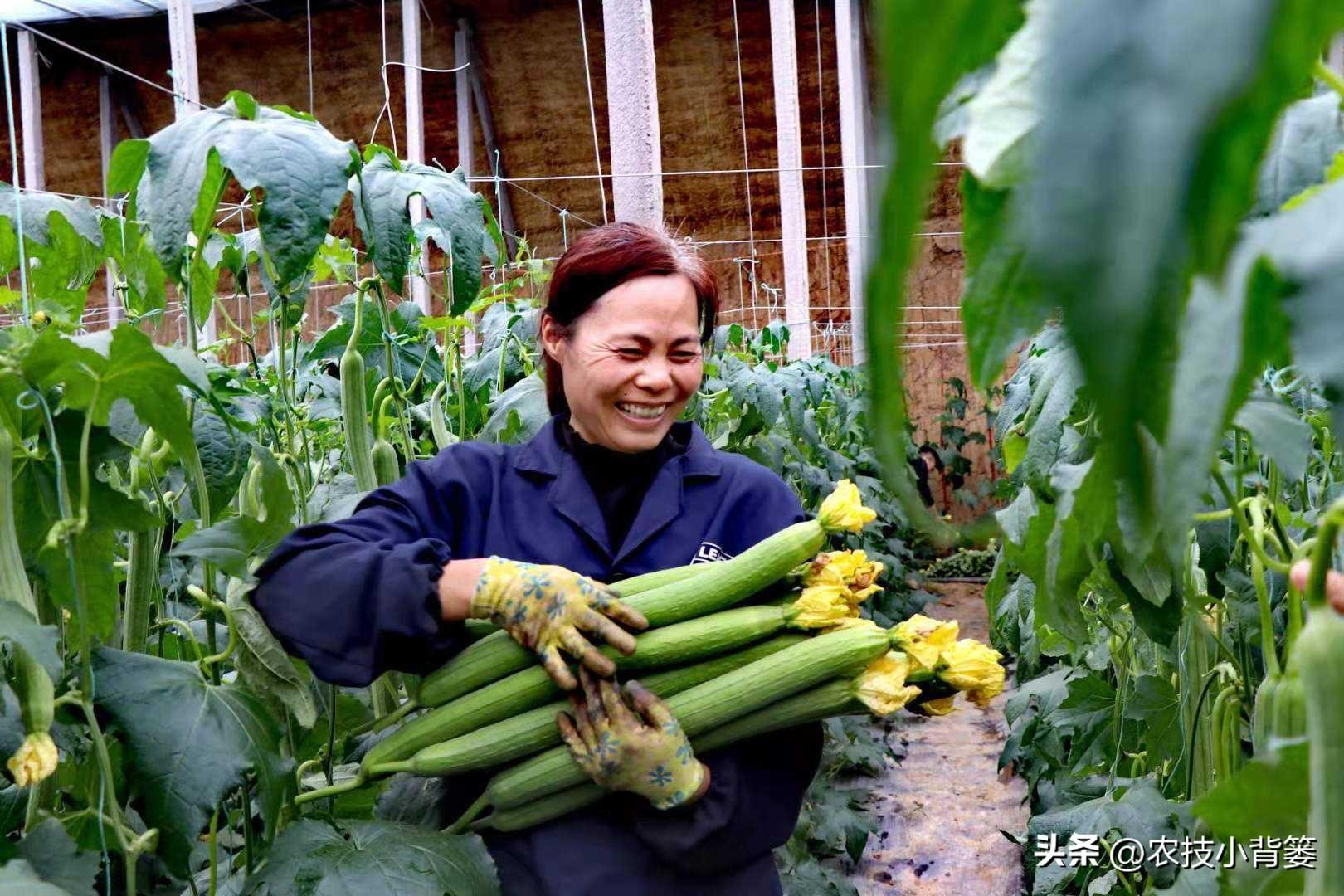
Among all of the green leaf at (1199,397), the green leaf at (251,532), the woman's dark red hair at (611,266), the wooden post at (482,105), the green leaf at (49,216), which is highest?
the wooden post at (482,105)

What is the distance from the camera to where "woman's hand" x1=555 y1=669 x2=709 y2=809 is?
1.35 metres

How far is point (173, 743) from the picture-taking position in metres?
1.27

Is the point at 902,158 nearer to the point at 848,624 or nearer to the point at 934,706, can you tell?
the point at 848,624

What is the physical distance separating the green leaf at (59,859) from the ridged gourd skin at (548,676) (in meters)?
0.38

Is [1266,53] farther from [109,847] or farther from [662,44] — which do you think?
[662,44]

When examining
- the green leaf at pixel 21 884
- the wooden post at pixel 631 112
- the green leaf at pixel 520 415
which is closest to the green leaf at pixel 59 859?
the green leaf at pixel 21 884

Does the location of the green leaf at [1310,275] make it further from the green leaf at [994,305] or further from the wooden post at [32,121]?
the wooden post at [32,121]

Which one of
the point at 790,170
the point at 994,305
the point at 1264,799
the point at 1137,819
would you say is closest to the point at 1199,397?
the point at 994,305

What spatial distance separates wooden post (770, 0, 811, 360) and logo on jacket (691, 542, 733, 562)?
472cm

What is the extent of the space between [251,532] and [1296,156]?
1117 millimetres

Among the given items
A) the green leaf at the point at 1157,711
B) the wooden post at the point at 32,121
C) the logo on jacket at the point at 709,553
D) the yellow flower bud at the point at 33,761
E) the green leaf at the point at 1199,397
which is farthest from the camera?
the wooden post at the point at 32,121

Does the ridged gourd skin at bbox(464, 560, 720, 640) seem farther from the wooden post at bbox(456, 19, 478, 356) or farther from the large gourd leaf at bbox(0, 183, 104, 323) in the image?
the wooden post at bbox(456, 19, 478, 356)

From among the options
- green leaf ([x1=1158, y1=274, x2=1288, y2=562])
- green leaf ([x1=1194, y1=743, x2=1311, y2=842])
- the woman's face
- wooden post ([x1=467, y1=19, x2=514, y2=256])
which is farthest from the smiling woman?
wooden post ([x1=467, y1=19, x2=514, y2=256])

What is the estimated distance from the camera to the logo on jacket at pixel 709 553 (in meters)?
1.65
